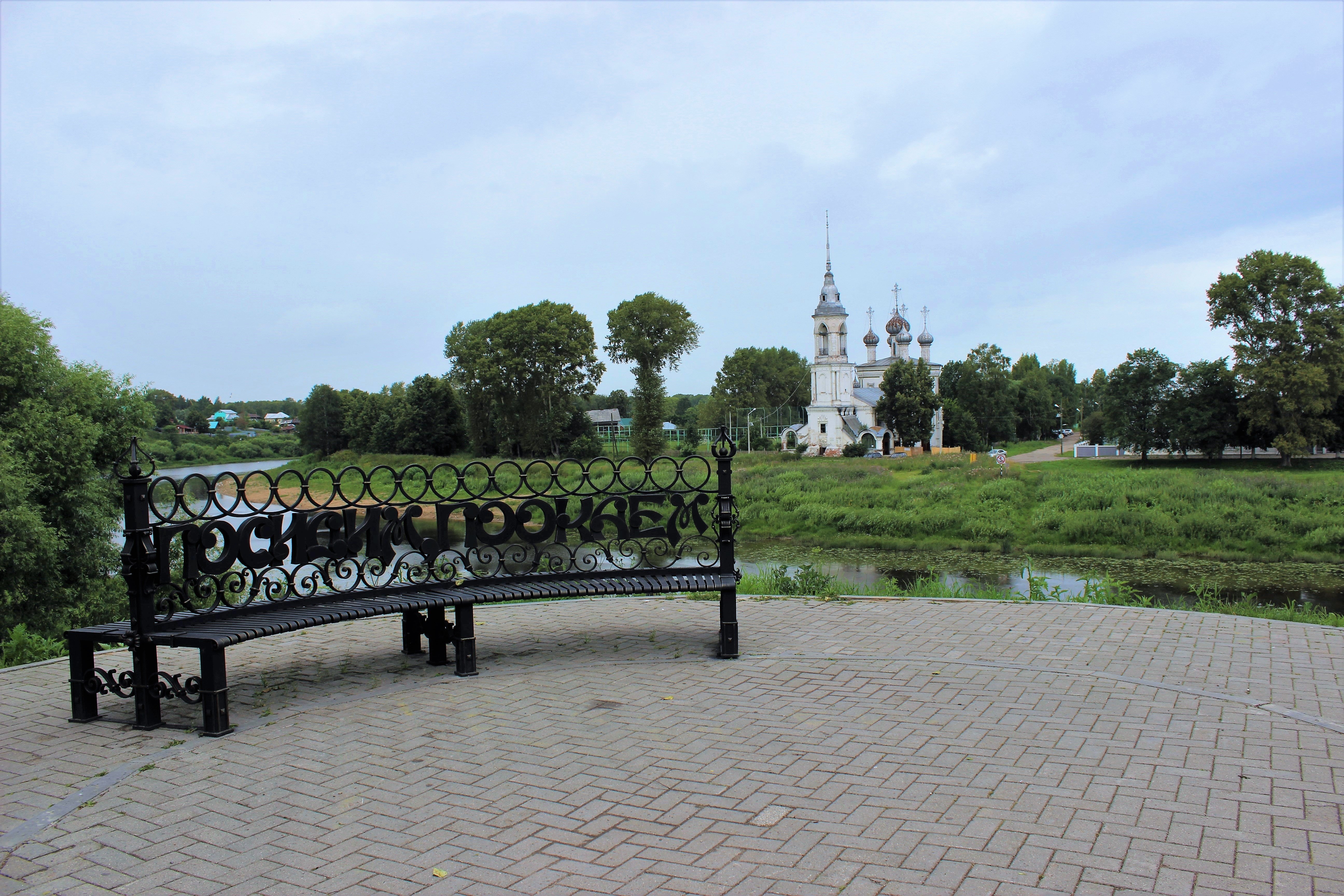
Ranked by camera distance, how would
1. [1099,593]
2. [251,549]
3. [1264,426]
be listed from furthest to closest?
[1264,426], [1099,593], [251,549]

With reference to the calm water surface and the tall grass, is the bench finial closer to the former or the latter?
the tall grass

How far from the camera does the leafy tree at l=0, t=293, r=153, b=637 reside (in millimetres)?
11906

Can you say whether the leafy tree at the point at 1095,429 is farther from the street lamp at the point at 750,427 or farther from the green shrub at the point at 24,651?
the green shrub at the point at 24,651

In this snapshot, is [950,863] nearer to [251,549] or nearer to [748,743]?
[748,743]

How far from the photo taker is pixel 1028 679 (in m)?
5.58

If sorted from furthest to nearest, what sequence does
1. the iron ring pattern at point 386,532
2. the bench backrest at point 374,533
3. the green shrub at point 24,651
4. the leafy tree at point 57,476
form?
the leafy tree at point 57,476
the green shrub at point 24,651
the iron ring pattern at point 386,532
the bench backrest at point 374,533

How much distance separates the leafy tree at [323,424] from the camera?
203 feet

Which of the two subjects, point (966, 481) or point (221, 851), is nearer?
point (221, 851)

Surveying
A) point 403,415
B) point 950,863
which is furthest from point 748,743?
point 403,415

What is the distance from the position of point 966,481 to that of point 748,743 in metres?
28.4

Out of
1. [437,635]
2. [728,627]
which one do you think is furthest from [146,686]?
[728,627]

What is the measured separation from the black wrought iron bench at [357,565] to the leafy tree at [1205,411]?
138 feet

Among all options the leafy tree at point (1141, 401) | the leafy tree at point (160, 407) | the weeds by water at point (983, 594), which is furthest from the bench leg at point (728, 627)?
the leafy tree at point (1141, 401)

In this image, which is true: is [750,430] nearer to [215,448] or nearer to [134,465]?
[215,448]
